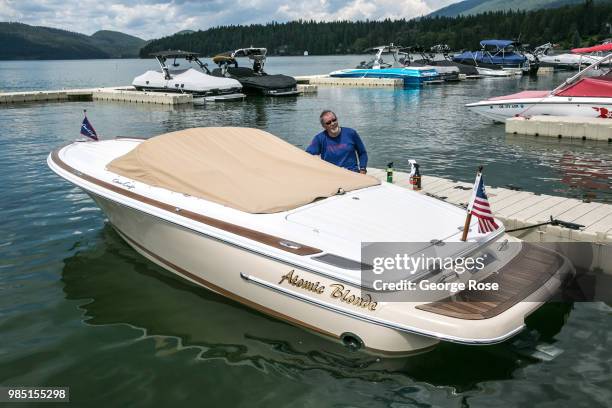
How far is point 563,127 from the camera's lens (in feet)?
60.6

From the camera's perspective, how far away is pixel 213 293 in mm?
7137

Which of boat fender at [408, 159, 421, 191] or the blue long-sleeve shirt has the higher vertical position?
the blue long-sleeve shirt

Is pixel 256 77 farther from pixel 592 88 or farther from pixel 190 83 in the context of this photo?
pixel 592 88

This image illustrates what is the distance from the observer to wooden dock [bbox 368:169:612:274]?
7.32m

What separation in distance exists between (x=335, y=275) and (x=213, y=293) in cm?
250

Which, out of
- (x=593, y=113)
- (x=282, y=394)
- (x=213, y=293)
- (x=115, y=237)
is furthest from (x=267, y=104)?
(x=282, y=394)

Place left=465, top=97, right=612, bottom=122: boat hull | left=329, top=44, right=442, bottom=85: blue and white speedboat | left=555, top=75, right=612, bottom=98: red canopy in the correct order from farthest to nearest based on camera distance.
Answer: left=329, top=44, right=442, bottom=85: blue and white speedboat < left=465, top=97, right=612, bottom=122: boat hull < left=555, top=75, right=612, bottom=98: red canopy

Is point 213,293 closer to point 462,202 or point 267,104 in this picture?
point 462,202

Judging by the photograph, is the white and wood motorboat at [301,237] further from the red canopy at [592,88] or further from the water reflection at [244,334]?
the red canopy at [592,88]

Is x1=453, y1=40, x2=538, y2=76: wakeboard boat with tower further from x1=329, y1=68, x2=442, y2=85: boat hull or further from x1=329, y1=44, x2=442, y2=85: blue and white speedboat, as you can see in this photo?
x1=329, y1=68, x2=442, y2=85: boat hull

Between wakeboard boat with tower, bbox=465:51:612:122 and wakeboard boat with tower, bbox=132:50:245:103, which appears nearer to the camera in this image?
wakeboard boat with tower, bbox=465:51:612:122

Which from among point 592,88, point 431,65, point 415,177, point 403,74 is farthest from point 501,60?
point 415,177

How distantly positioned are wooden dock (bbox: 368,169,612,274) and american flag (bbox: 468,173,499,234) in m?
2.56

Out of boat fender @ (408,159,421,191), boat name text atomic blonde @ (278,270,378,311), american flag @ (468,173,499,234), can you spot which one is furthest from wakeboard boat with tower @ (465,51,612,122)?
boat name text atomic blonde @ (278,270,378,311)
